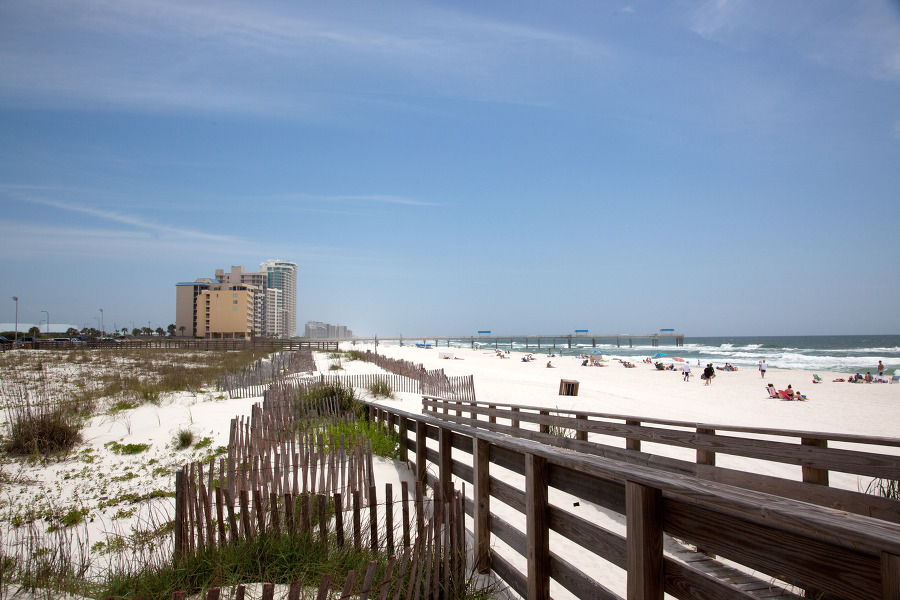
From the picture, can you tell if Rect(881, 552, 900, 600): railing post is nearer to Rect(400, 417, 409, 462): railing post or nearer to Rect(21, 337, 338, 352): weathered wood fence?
Rect(400, 417, 409, 462): railing post

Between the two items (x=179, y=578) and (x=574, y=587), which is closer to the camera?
(x=574, y=587)

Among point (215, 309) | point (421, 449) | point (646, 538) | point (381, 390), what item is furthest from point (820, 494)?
point (215, 309)

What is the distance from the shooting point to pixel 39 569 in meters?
3.79

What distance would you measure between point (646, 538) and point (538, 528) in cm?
97

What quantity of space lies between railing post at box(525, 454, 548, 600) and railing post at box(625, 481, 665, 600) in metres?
0.85

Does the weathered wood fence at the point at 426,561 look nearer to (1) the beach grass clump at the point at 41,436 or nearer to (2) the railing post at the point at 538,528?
(2) the railing post at the point at 538,528

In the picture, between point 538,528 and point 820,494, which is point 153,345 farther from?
point 820,494

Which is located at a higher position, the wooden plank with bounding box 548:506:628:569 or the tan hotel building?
the tan hotel building

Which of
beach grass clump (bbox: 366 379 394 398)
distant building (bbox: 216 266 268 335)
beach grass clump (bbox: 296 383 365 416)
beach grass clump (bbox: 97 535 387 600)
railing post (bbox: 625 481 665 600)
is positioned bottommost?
beach grass clump (bbox: 366 379 394 398)

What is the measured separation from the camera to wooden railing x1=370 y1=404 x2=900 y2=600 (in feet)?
5.10

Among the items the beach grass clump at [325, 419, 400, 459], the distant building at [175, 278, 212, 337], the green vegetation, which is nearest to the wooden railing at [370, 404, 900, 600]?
the beach grass clump at [325, 419, 400, 459]

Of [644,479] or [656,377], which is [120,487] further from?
[656,377]

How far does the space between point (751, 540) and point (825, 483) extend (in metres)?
3.35

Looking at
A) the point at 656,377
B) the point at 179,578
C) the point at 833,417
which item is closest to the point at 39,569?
the point at 179,578
